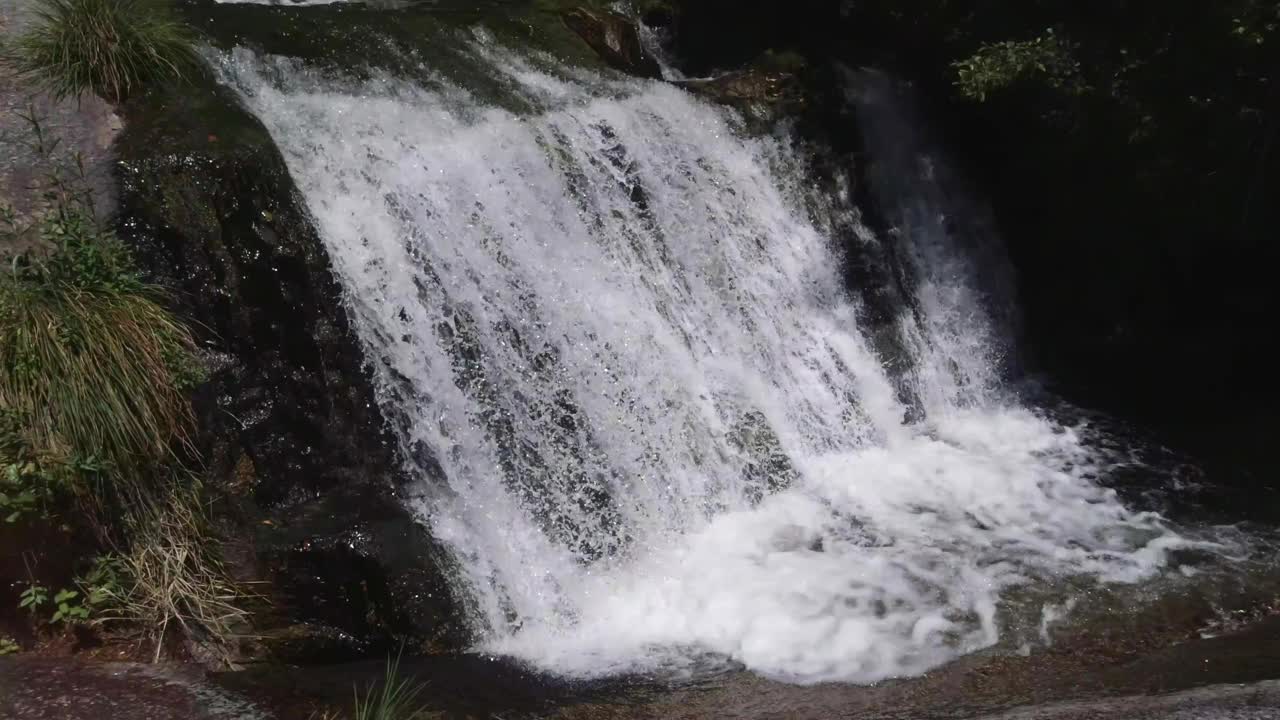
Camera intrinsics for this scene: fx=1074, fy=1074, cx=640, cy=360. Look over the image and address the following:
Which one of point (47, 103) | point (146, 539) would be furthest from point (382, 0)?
point (146, 539)

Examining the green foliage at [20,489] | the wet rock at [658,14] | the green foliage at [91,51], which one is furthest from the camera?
the wet rock at [658,14]

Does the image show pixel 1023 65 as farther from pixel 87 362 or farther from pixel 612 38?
pixel 87 362

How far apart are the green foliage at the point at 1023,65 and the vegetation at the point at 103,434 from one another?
482 cm

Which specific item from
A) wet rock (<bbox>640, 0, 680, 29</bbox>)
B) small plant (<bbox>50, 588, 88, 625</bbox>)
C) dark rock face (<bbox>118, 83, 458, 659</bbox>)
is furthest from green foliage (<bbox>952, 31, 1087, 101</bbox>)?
small plant (<bbox>50, 588, 88, 625</bbox>)

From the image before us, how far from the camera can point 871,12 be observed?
857cm

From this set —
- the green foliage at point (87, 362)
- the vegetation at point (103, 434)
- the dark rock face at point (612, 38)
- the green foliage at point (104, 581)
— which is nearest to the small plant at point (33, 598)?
the vegetation at point (103, 434)

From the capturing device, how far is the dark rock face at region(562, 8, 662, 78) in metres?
8.61

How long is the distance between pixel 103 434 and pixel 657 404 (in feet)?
10.1

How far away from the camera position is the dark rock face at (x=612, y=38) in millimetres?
8609

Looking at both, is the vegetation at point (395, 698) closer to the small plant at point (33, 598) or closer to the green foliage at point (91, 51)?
the small plant at point (33, 598)

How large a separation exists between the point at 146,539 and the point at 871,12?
260 inches

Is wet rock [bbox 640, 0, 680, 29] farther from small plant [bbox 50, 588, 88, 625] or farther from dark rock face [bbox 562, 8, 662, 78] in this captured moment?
small plant [bbox 50, 588, 88, 625]

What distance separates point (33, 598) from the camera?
14.8ft

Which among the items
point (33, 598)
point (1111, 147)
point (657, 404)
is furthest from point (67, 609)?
point (1111, 147)
